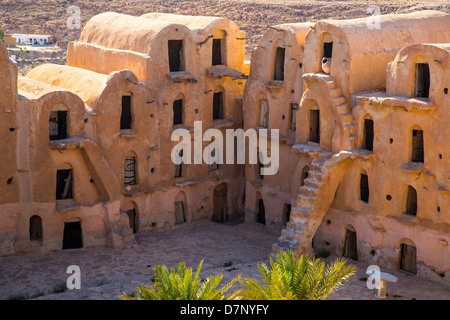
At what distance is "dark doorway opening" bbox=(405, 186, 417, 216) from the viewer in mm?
32250

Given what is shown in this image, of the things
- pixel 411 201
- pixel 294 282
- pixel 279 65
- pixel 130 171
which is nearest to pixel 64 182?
Result: pixel 130 171

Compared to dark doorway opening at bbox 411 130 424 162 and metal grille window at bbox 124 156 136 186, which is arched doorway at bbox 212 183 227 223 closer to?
metal grille window at bbox 124 156 136 186

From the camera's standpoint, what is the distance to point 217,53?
40.9 meters

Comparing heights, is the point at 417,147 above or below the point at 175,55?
below

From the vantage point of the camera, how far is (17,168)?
33.3 m

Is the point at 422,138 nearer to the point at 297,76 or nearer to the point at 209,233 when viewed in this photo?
the point at 297,76

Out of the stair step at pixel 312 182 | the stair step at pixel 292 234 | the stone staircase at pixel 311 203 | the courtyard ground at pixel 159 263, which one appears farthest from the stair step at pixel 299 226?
the courtyard ground at pixel 159 263

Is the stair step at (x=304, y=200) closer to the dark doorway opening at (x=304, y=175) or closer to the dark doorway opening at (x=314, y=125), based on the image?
the dark doorway opening at (x=304, y=175)

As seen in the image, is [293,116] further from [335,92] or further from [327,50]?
[335,92]

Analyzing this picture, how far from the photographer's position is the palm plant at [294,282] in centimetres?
2458

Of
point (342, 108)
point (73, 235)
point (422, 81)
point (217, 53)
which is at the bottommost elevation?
point (73, 235)

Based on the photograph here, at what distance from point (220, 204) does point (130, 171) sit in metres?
6.96
